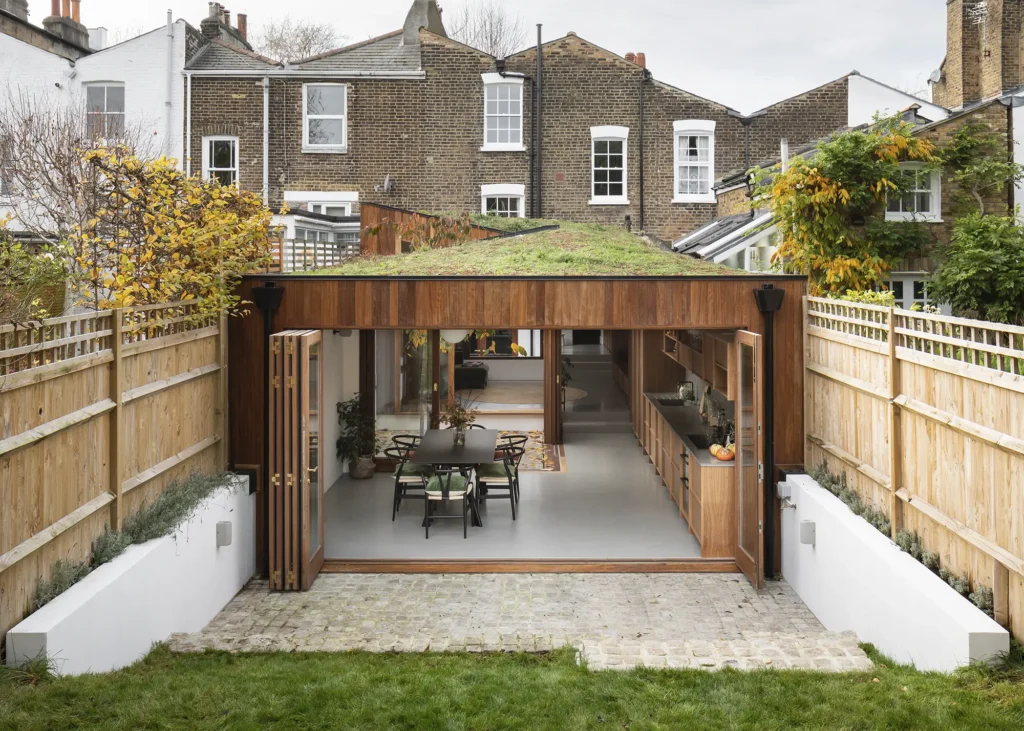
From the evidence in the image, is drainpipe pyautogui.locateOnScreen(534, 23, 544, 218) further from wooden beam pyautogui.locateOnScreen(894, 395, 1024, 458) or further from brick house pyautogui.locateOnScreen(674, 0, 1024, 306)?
wooden beam pyautogui.locateOnScreen(894, 395, 1024, 458)

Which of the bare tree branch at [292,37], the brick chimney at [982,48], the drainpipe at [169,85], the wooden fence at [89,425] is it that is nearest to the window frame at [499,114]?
the drainpipe at [169,85]

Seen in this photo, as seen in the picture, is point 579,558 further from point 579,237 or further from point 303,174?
point 303,174

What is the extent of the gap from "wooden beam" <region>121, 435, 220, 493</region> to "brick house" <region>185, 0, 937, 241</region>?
14.1 metres

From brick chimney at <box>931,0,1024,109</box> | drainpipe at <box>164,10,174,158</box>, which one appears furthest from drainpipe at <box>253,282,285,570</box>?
brick chimney at <box>931,0,1024,109</box>

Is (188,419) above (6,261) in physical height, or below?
below

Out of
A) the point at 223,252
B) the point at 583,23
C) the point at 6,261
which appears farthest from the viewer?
the point at 583,23

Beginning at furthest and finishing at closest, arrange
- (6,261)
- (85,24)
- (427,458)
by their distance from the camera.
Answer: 1. (85,24)
2. (427,458)
3. (6,261)

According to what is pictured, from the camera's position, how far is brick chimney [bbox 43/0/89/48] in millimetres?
23266

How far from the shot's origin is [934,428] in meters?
5.73

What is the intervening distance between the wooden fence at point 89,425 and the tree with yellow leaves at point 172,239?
296 millimetres

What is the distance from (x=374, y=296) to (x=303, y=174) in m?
14.2

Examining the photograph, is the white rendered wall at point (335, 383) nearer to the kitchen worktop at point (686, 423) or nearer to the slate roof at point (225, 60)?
the kitchen worktop at point (686, 423)

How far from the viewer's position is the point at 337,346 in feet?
42.1

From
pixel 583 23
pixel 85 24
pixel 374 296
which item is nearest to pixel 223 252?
pixel 374 296
